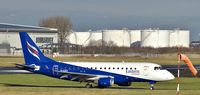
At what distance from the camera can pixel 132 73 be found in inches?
1823

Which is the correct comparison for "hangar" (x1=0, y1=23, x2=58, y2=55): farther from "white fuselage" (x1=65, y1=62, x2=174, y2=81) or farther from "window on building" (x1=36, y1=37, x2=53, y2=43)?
"white fuselage" (x1=65, y1=62, x2=174, y2=81)

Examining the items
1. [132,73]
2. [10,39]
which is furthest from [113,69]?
[10,39]

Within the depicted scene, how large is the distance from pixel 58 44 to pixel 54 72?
149 m

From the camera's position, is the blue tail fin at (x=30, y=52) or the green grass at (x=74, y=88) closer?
the green grass at (x=74, y=88)

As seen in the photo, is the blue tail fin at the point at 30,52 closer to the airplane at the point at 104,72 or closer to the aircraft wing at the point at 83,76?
the airplane at the point at 104,72

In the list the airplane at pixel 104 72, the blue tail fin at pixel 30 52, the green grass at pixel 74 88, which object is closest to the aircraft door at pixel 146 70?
the airplane at pixel 104 72

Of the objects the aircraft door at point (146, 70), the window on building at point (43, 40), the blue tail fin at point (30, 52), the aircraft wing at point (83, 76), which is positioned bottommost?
the aircraft wing at point (83, 76)

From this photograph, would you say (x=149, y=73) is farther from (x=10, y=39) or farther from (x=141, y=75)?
(x=10, y=39)

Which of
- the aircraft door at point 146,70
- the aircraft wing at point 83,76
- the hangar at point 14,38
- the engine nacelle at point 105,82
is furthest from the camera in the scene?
the hangar at point 14,38

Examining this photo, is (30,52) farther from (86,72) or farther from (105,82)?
(105,82)

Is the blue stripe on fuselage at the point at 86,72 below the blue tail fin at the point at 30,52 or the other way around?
below

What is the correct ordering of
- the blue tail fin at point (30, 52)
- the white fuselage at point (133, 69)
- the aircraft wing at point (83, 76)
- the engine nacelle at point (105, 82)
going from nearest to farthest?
the engine nacelle at point (105, 82) < the aircraft wing at point (83, 76) < the white fuselage at point (133, 69) < the blue tail fin at point (30, 52)

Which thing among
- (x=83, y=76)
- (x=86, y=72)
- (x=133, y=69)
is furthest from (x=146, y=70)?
(x=83, y=76)

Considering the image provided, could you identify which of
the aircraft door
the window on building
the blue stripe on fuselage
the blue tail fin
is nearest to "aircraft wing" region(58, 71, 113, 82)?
the blue stripe on fuselage
